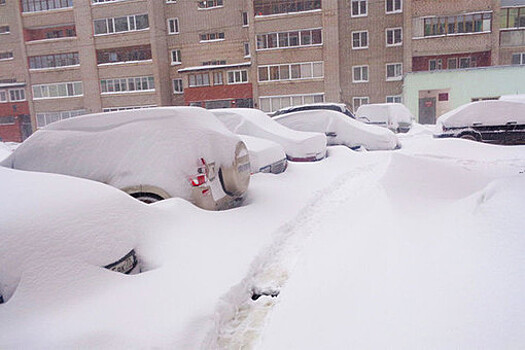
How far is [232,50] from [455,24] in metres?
20.2

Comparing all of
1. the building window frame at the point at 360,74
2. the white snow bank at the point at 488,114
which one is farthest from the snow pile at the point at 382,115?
the building window frame at the point at 360,74

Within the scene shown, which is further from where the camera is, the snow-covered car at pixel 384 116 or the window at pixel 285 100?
the window at pixel 285 100

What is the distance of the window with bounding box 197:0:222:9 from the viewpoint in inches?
1569

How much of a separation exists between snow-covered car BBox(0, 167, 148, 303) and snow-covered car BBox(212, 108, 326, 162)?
606 centimetres

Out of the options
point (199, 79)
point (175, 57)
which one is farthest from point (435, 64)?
point (175, 57)

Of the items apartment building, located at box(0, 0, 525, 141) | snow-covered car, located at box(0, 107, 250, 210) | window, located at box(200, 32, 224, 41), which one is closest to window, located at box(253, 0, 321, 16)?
apartment building, located at box(0, 0, 525, 141)

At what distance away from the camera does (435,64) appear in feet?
115

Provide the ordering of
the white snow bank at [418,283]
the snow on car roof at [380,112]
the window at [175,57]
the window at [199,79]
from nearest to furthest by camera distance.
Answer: the white snow bank at [418,283], the snow on car roof at [380,112], the window at [199,79], the window at [175,57]

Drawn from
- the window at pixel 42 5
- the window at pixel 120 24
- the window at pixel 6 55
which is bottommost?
the window at pixel 6 55

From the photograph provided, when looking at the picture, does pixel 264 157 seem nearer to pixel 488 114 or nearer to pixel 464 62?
pixel 488 114

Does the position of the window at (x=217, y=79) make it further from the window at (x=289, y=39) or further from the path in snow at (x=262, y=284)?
the path in snow at (x=262, y=284)

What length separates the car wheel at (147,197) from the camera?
194 inches

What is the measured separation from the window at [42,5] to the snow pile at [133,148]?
43.8 m

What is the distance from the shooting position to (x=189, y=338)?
269cm
